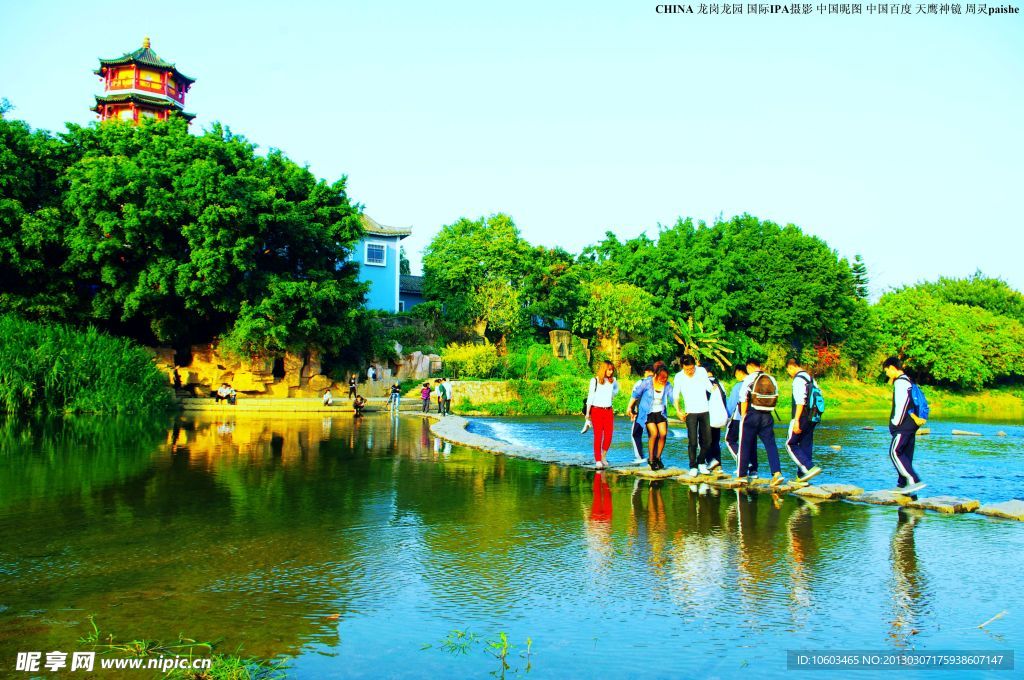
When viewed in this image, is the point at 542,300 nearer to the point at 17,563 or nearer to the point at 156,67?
the point at 156,67

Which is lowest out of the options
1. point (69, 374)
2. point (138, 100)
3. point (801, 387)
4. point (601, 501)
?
point (601, 501)

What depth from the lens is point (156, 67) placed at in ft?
155

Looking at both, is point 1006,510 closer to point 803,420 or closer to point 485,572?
point 803,420

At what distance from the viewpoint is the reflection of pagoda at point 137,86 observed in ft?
153

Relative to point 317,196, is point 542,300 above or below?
below

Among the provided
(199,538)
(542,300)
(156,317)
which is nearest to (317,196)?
(156,317)

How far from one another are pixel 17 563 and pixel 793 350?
4983cm

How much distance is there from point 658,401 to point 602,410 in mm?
927

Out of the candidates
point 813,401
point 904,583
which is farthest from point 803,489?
point 904,583

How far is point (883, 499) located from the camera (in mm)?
9109

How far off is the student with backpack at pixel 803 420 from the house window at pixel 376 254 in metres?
38.1

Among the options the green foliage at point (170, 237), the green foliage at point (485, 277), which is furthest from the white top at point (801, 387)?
Answer: the green foliage at point (485, 277)

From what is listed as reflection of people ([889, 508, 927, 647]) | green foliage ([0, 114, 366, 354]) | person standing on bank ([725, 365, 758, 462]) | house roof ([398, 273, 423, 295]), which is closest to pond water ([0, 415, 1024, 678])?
reflection of people ([889, 508, 927, 647])

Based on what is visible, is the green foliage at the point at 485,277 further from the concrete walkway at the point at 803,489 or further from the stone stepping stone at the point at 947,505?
the stone stepping stone at the point at 947,505
